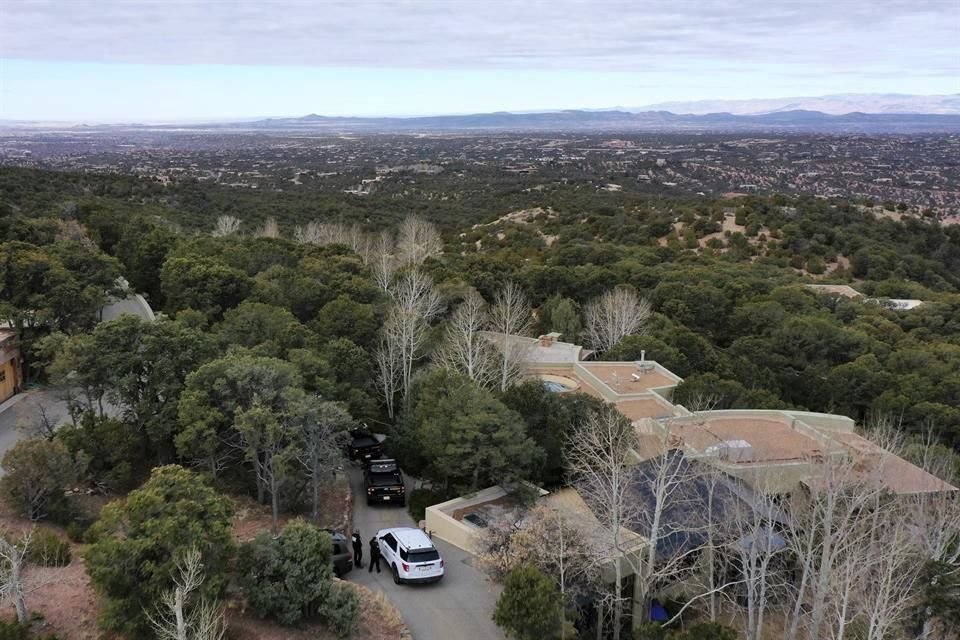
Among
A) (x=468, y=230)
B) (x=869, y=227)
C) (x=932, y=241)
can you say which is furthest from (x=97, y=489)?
(x=932, y=241)

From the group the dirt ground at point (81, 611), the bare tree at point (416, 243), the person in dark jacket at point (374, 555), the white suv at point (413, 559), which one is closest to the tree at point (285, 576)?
the dirt ground at point (81, 611)

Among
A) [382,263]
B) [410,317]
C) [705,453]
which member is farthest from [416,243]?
[705,453]

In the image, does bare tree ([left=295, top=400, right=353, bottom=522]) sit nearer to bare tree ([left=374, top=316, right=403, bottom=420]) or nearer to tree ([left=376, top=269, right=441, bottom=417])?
tree ([left=376, top=269, right=441, bottom=417])

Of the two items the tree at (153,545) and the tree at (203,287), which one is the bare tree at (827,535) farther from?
the tree at (203,287)

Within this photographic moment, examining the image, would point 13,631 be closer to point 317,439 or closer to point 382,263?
point 317,439

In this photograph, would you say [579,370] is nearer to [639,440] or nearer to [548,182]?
[639,440]

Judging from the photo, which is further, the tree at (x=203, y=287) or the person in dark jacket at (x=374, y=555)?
the tree at (x=203, y=287)

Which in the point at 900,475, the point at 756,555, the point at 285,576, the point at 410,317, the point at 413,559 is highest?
the point at 410,317
